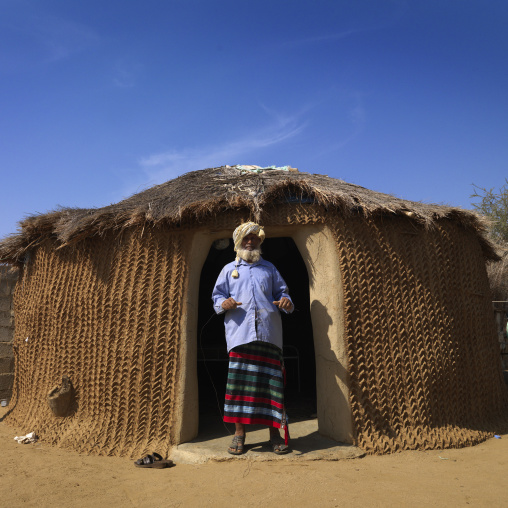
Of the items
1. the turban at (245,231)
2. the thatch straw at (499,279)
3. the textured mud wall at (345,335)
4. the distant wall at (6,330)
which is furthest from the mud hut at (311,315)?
the thatch straw at (499,279)

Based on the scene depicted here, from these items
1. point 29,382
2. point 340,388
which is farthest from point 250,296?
point 29,382

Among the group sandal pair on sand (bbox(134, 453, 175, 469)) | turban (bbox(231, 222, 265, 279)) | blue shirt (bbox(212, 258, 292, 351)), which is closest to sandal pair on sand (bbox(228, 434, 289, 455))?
sandal pair on sand (bbox(134, 453, 175, 469))

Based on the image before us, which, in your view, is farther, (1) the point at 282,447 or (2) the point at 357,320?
(2) the point at 357,320

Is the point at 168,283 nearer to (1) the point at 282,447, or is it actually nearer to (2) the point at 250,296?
(2) the point at 250,296

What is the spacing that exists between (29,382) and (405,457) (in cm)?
410

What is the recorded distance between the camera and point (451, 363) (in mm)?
4773

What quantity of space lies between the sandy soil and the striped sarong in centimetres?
37

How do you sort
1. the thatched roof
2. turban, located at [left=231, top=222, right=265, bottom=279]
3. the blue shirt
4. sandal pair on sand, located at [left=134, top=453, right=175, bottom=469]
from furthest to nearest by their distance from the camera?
the thatched roof
turban, located at [left=231, top=222, right=265, bottom=279]
the blue shirt
sandal pair on sand, located at [left=134, top=453, right=175, bottom=469]

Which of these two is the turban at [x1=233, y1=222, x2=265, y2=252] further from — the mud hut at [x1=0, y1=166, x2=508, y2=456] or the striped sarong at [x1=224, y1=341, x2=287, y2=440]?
the striped sarong at [x1=224, y1=341, x2=287, y2=440]

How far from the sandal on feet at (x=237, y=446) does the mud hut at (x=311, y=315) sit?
0.56m

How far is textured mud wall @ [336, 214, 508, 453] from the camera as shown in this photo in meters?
4.39

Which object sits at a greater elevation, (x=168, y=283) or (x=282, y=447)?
(x=168, y=283)

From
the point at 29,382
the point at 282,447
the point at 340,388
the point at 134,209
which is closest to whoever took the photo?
the point at 282,447

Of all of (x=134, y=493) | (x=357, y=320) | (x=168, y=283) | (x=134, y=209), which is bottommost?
(x=134, y=493)
